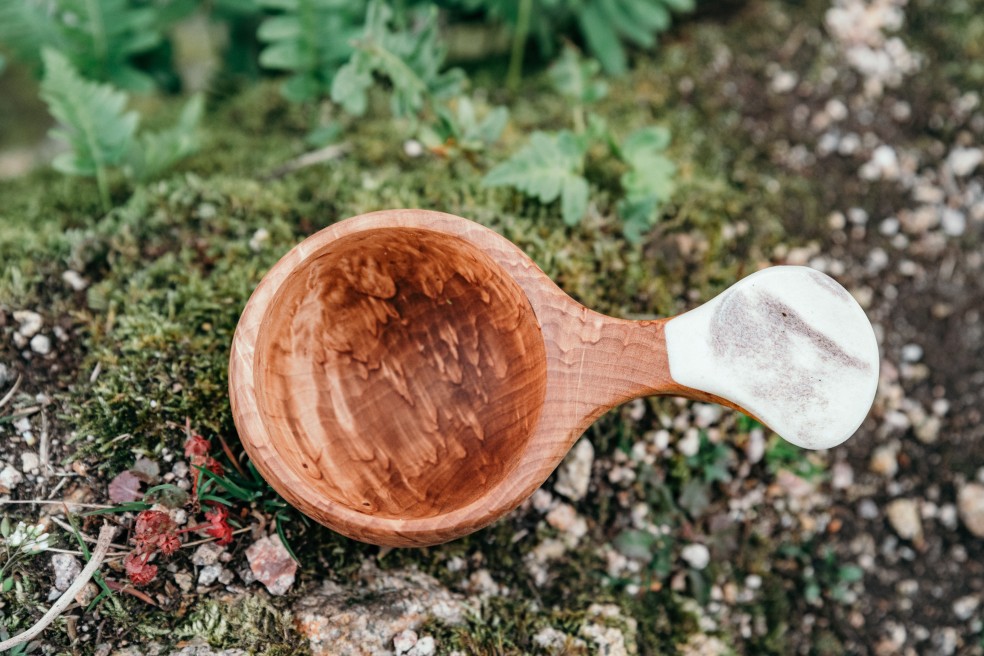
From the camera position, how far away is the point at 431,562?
2.06 meters

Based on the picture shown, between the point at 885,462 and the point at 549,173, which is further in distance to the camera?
the point at 885,462

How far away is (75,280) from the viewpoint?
216 centimetres

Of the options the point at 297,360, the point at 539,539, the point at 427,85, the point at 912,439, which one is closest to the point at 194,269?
the point at 297,360

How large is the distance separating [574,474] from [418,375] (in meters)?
0.55

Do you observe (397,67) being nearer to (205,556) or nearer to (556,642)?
(205,556)

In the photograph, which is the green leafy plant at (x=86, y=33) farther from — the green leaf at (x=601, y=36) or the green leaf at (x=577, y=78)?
the green leaf at (x=601, y=36)

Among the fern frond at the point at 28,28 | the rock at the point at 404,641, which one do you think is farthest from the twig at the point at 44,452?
the fern frond at the point at 28,28

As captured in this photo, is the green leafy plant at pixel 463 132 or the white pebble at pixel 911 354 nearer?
the green leafy plant at pixel 463 132

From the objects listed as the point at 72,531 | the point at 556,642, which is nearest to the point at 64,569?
the point at 72,531

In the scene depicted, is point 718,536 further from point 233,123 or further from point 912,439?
point 233,123

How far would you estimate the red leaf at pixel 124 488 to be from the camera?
1877 mm

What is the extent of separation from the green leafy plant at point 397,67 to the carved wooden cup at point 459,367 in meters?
0.62

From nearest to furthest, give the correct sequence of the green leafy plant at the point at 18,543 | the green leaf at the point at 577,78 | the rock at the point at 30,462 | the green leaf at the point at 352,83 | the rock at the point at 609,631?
the green leafy plant at the point at 18,543 → the rock at the point at 30,462 → the rock at the point at 609,631 → the green leaf at the point at 352,83 → the green leaf at the point at 577,78

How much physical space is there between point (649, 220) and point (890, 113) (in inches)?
50.6
